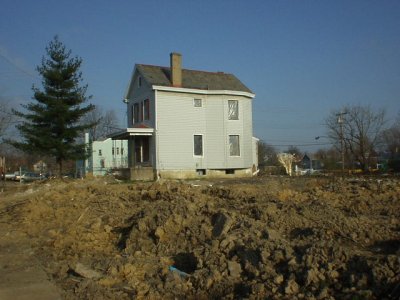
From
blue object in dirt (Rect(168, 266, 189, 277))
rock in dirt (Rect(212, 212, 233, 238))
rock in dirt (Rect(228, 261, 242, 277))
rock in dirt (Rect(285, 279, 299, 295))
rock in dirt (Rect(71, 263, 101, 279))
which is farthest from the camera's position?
rock in dirt (Rect(212, 212, 233, 238))

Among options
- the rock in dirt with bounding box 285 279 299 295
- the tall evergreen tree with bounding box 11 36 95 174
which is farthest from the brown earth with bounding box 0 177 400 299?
the tall evergreen tree with bounding box 11 36 95 174

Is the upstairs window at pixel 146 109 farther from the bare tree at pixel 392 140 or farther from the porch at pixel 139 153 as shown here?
the bare tree at pixel 392 140

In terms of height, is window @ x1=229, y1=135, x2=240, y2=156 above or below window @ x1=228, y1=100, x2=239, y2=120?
below

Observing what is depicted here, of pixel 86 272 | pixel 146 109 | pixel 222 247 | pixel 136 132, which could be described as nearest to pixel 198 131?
pixel 146 109

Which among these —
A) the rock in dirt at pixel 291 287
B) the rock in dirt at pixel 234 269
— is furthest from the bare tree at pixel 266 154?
the rock in dirt at pixel 291 287

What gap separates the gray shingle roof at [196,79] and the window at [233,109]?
99 centimetres

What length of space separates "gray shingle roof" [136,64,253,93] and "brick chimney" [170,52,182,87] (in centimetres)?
35

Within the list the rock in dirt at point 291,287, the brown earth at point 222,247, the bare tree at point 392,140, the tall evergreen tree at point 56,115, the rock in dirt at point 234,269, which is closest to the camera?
the rock in dirt at point 291,287

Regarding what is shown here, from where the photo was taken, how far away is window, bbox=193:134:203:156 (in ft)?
97.7

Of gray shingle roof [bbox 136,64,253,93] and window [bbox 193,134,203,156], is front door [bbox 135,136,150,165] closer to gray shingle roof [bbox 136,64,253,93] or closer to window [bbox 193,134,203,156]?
window [bbox 193,134,203,156]

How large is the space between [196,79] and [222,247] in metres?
A: 25.4

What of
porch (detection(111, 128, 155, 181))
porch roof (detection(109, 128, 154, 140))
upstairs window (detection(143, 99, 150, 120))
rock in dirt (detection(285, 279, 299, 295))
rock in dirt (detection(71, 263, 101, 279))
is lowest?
rock in dirt (detection(71, 263, 101, 279))

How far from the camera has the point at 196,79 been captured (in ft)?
102

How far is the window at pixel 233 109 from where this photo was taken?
101 feet
